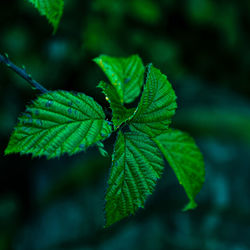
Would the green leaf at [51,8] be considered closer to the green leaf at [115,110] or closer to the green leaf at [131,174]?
the green leaf at [115,110]

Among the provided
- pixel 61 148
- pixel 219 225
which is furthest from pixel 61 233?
pixel 61 148

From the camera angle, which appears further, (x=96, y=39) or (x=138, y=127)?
(x=96, y=39)

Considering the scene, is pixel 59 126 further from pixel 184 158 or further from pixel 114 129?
pixel 184 158

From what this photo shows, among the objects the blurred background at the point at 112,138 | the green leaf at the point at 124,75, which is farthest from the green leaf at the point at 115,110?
the blurred background at the point at 112,138

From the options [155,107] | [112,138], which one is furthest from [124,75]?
[112,138]

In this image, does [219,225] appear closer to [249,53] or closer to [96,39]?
[96,39]

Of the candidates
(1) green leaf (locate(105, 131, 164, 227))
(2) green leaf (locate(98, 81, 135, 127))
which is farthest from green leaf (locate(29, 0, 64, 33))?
(1) green leaf (locate(105, 131, 164, 227))

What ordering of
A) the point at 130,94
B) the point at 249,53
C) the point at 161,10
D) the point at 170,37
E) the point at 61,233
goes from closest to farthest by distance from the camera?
the point at 130,94 < the point at 61,233 < the point at 161,10 < the point at 170,37 < the point at 249,53

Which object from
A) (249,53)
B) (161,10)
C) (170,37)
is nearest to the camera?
(161,10)

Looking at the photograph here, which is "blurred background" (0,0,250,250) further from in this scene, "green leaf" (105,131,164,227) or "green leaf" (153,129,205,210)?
"green leaf" (105,131,164,227)
